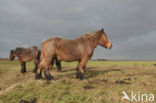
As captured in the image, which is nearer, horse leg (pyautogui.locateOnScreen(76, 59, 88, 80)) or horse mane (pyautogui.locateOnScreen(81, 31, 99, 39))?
horse leg (pyautogui.locateOnScreen(76, 59, 88, 80))

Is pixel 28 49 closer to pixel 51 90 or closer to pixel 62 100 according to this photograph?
pixel 51 90

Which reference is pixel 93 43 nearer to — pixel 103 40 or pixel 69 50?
pixel 103 40

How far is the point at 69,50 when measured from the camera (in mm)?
7363

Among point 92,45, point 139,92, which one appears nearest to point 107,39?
point 92,45

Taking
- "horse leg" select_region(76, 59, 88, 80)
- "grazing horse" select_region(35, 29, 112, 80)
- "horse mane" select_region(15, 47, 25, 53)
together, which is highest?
"horse mane" select_region(15, 47, 25, 53)

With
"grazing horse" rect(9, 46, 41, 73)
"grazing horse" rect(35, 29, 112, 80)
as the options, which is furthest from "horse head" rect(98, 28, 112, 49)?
"grazing horse" rect(9, 46, 41, 73)

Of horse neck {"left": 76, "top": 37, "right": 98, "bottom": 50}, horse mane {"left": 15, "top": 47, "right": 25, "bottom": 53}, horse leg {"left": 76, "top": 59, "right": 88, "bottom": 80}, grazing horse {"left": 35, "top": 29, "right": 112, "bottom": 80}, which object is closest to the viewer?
grazing horse {"left": 35, "top": 29, "right": 112, "bottom": 80}

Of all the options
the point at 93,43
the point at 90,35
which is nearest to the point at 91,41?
the point at 93,43

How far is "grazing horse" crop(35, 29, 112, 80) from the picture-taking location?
285 inches

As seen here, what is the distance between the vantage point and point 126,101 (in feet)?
15.1

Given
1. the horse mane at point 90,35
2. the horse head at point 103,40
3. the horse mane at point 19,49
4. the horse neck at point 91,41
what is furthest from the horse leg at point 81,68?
the horse mane at point 19,49

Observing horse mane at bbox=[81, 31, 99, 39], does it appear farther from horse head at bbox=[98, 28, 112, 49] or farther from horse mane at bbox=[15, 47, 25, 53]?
horse mane at bbox=[15, 47, 25, 53]

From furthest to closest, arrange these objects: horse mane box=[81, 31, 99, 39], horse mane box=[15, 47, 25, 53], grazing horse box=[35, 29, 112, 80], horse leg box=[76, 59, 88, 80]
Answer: horse mane box=[15, 47, 25, 53]
horse mane box=[81, 31, 99, 39]
horse leg box=[76, 59, 88, 80]
grazing horse box=[35, 29, 112, 80]

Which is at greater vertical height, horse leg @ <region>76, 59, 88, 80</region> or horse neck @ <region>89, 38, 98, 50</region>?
horse neck @ <region>89, 38, 98, 50</region>
